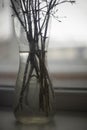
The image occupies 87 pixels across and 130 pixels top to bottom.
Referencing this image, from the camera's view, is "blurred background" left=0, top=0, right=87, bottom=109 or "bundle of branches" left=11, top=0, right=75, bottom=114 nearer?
"bundle of branches" left=11, top=0, right=75, bottom=114

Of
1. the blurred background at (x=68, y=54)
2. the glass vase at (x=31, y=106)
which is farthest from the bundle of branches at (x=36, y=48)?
the blurred background at (x=68, y=54)

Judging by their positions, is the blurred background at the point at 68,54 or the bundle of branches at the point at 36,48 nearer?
the bundle of branches at the point at 36,48

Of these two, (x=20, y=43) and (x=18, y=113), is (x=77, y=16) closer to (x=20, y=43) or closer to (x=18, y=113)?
(x=20, y=43)

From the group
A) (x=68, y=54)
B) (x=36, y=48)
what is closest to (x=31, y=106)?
(x=36, y=48)

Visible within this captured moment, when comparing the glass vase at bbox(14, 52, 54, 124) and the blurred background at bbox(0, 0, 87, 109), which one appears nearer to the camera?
the glass vase at bbox(14, 52, 54, 124)

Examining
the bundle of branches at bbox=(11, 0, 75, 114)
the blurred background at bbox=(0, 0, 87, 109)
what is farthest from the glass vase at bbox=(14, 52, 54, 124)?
the blurred background at bbox=(0, 0, 87, 109)

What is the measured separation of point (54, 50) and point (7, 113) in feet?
1.02

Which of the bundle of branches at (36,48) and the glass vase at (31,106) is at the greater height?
the bundle of branches at (36,48)

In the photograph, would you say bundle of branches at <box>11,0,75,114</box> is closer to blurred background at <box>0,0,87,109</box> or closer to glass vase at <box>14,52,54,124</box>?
glass vase at <box>14,52,54,124</box>

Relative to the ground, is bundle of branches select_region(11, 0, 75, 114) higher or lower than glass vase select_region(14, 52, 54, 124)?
higher

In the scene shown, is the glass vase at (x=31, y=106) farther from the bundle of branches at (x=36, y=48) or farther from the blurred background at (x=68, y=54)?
the blurred background at (x=68, y=54)

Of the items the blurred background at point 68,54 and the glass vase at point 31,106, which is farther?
the blurred background at point 68,54

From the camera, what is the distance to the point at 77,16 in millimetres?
1179

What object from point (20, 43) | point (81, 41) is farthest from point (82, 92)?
point (20, 43)
